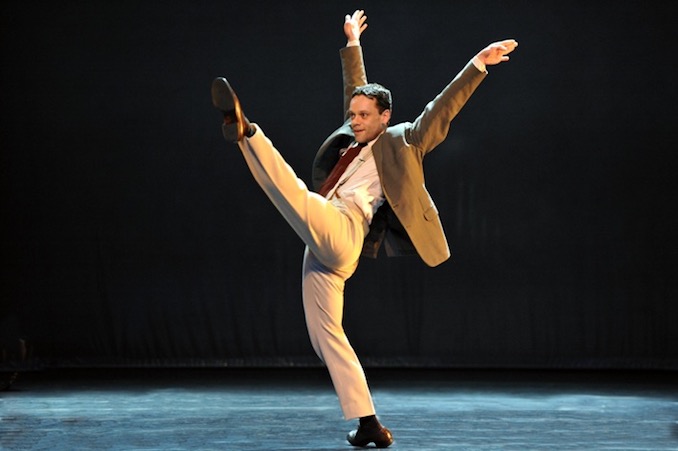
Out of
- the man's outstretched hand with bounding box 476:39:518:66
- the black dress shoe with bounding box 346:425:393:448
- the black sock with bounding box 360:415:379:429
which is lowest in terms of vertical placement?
the black dress shoe with bounding box 346:425:393:448

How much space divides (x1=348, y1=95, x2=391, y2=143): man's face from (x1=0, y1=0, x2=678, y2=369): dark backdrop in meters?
1.91

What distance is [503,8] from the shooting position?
496 cm

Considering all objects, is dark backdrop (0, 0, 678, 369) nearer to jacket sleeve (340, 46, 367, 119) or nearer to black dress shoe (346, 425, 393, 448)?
jacket sleeve (340, 46, 367, 119)

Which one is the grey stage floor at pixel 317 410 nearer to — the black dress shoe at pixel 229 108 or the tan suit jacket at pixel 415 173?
the tan suit jacket at pixel 415 173

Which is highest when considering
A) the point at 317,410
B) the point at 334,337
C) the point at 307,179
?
the point at 307,179

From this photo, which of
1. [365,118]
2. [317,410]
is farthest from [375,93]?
[317,410]

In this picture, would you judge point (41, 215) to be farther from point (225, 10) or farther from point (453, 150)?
point (453, 150)

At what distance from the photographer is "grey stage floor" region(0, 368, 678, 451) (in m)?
3.09

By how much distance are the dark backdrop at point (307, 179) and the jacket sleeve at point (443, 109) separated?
2.07 meters

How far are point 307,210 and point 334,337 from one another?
46 centimetres

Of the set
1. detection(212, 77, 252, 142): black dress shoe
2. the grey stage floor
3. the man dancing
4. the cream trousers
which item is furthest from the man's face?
the grey stage floor

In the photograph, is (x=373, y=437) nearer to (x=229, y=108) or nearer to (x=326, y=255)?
(x=326, y=255)

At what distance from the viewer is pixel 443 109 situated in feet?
9.37

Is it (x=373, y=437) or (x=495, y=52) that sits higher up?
(x=495, y=52)
